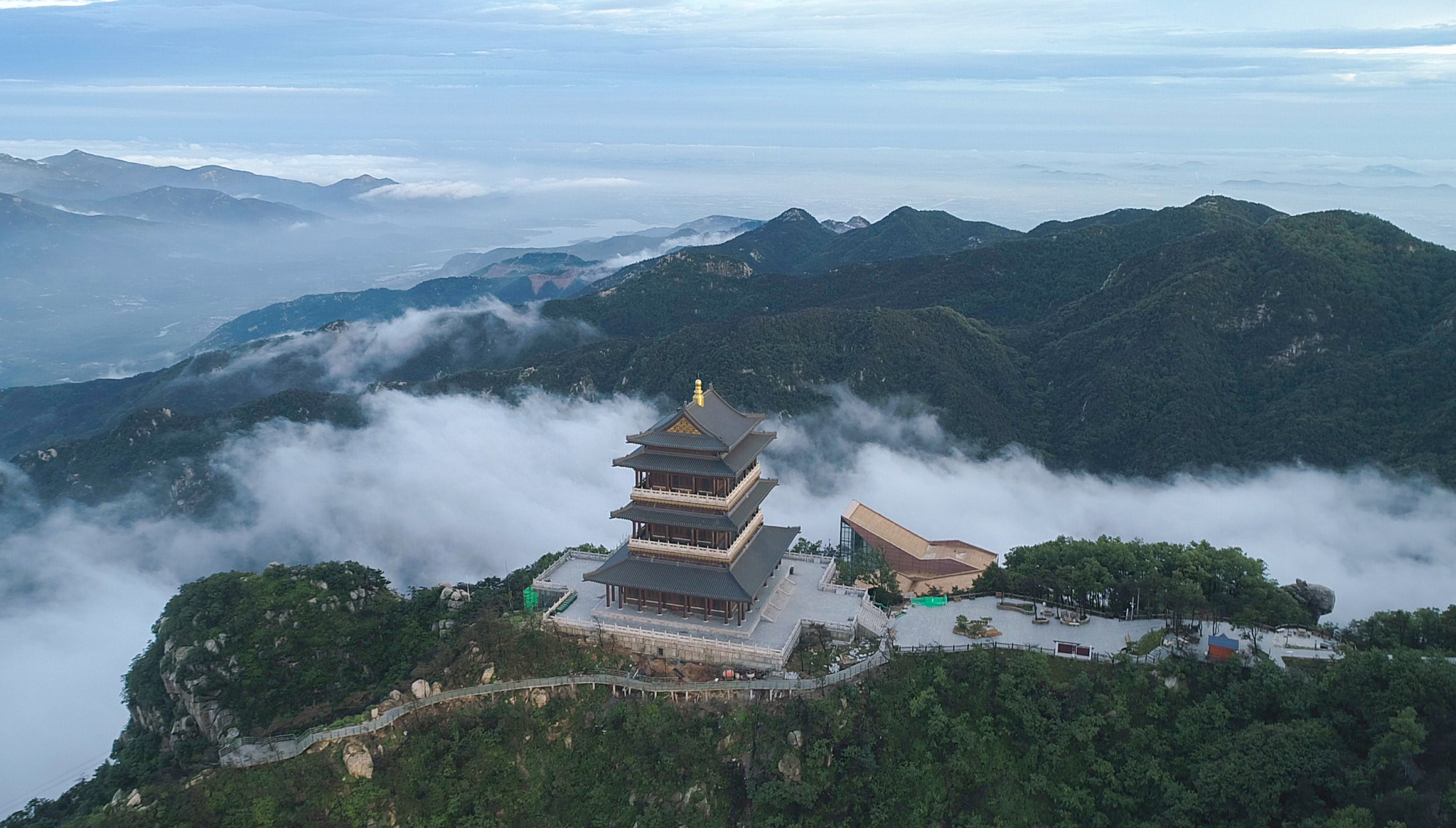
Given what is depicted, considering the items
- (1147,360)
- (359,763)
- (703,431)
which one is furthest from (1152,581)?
(1147,360)

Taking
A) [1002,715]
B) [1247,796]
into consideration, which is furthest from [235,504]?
[1247,796]

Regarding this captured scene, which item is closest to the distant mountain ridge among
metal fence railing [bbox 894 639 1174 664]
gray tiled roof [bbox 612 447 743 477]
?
metal fence railing [bbox 894 639 1174 664]

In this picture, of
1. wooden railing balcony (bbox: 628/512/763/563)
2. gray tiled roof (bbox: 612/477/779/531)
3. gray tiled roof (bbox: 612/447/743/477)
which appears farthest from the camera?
wooden railing balcony (bbox: 628/512/763/563)

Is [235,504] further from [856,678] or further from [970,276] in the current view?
[970,276]

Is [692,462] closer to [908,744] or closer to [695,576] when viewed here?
[695,576]

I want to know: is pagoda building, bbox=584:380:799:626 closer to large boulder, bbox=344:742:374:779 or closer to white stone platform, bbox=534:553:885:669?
white stone platform, bbox=534:553:885:669

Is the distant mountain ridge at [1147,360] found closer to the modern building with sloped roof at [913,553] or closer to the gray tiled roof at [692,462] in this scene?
the modern building with sloped roof at [913,553]

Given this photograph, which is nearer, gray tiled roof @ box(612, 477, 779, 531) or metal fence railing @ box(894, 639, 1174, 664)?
metal fence railing @ box(894, 639, 1174, 664)
